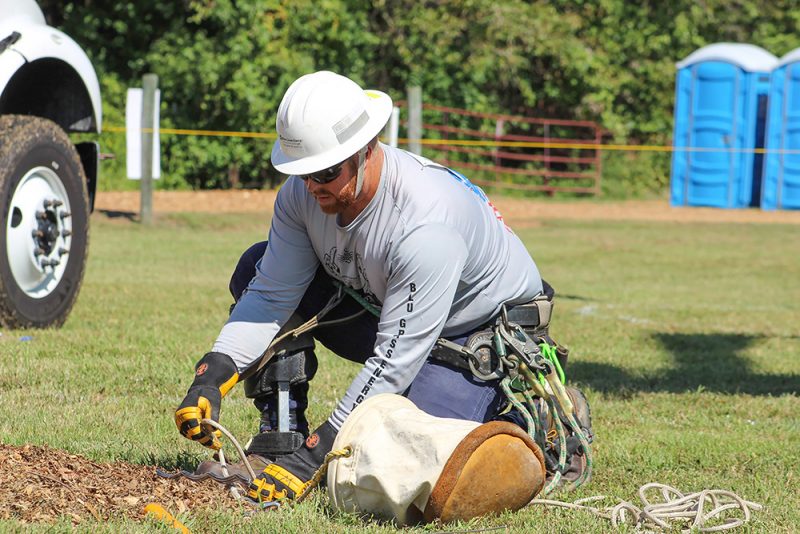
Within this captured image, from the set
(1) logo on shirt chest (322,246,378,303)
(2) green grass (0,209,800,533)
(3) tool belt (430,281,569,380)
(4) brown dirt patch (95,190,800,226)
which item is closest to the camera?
(1) logo on shirt chest (322,246,378,303)

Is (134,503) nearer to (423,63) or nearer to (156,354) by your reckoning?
(156,354)

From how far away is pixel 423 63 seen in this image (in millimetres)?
23328

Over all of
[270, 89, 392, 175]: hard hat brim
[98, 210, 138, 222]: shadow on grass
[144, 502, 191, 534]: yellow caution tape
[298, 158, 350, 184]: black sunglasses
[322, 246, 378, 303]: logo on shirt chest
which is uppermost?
[270, 89, 392, 175]: hard hat brim

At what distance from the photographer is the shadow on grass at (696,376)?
7043mm

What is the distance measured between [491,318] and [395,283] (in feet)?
2.00

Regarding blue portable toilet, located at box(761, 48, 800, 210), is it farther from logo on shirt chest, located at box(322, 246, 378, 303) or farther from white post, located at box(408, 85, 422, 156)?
logo on shirt chest, located at box(322, 246, 378, 303)

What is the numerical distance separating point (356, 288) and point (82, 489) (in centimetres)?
126

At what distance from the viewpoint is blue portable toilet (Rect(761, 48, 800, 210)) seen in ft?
73.3

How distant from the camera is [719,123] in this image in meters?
22.7

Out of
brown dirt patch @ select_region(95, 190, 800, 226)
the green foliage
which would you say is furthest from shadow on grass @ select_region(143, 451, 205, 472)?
the green foliage

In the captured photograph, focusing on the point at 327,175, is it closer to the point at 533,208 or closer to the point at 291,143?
the point at 291,143

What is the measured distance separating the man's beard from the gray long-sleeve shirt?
3.0 inches

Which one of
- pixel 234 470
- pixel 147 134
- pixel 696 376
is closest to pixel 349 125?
pixel 234 470

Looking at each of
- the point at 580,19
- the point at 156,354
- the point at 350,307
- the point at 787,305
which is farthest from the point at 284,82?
the point at 350,307
